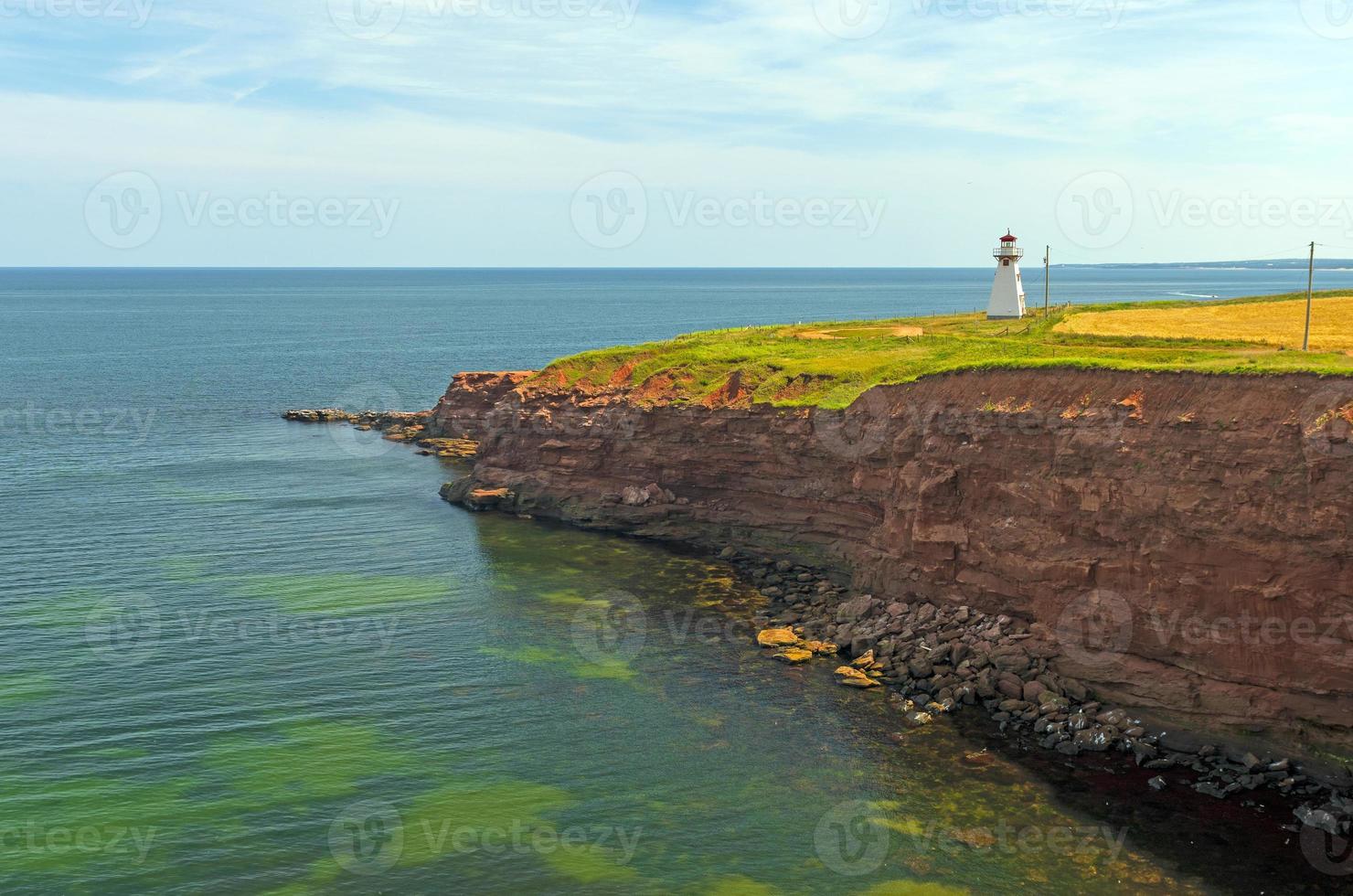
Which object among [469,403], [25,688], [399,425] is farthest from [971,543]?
[399,425]

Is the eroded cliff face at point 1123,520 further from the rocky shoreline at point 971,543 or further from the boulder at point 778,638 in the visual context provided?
the boulder at point 778,638

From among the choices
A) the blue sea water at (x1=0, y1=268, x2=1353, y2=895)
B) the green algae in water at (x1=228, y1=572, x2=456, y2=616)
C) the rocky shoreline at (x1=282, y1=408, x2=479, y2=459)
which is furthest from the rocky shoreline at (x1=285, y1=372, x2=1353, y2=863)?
the rocky shoreline at (x1=282, y1=408, x2=479, y2=459)

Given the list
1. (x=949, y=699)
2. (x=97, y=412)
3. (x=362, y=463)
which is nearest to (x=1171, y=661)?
(x=949, y=699)

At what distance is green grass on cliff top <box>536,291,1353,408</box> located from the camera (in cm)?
4306

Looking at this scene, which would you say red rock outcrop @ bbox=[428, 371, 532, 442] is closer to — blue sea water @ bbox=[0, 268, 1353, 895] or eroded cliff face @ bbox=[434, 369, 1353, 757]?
blue sea water @ bbox=[0, 268, 1353, 895]

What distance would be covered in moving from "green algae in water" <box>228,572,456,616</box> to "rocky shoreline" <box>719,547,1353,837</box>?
16899 millimetres

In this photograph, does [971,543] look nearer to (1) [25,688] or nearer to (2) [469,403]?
(1) [25,688]

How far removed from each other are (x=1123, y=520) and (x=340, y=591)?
35488 mm

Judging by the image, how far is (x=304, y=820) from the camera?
100ft

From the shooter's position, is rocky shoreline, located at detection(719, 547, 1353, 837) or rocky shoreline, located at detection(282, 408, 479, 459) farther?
rocky shoreline, located at detection(282, 408, 479, 459)

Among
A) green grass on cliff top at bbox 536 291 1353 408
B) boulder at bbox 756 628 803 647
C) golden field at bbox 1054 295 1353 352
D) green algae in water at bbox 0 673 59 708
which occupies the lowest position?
green algae in water at bbox 0 673 59 708

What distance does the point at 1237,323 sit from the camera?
60312 millimetres

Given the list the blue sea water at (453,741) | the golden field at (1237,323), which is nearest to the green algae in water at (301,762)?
the blue sea water at (453,741)

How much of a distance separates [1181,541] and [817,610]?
16.2m
